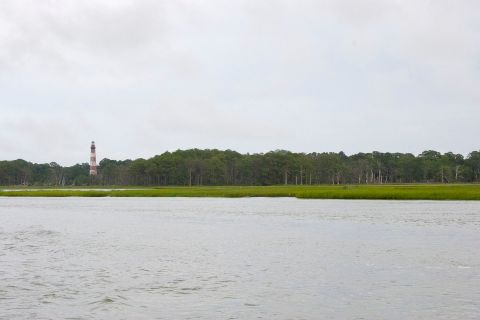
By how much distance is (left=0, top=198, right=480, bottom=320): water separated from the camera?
16.9 meters

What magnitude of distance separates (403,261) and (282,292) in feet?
26.5

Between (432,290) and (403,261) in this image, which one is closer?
(432,290)

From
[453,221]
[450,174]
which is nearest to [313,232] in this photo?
[453,221]

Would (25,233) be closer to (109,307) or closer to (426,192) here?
(109,307)

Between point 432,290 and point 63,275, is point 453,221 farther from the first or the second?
point 63,275

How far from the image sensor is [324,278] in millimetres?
21469

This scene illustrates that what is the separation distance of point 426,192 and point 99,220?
4892 centimetres

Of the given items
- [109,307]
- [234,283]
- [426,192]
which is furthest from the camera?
[426,192]

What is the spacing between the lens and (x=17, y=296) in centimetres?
1862

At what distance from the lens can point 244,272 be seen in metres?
23.0

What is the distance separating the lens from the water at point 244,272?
1690 centimetres

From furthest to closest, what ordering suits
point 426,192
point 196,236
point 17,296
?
point 426,192 → point 196,236 → point 17,296

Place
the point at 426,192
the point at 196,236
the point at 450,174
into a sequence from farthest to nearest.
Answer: the point at 450,174
the point at 426,192
the point at 196,236

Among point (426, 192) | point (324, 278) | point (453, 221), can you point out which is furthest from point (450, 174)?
point (324, 278)
